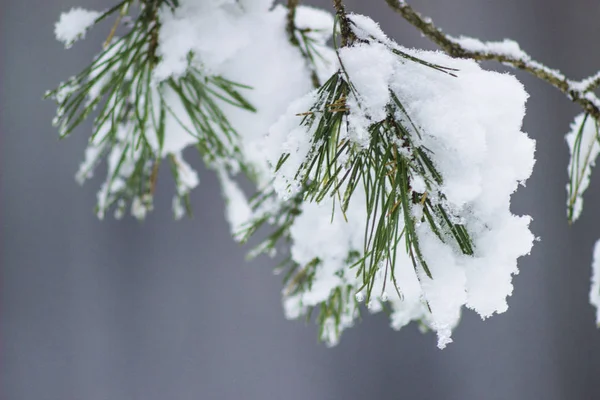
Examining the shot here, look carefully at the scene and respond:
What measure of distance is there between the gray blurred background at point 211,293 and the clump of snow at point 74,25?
1728 mm

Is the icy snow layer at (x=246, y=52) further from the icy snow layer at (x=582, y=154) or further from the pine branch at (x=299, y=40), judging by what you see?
the icy snow layer at (x=582, y=154)

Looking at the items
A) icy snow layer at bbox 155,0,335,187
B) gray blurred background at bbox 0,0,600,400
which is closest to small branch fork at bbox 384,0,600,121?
icy snow layer at bbox 155,0,335,187

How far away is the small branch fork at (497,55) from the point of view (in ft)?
0.98

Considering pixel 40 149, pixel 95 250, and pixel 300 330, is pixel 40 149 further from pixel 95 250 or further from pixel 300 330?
pixel 300 330

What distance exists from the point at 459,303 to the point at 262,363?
210 cm

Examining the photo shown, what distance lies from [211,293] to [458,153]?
2148mm

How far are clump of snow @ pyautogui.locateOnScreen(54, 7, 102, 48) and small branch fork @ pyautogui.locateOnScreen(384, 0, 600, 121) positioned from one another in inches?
8.8

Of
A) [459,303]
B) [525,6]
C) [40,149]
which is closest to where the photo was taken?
[459,303]

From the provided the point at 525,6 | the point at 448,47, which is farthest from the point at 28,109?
the point at 448,47

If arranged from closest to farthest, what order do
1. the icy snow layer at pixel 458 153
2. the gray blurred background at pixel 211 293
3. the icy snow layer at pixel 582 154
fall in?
the icy snow layer at pixel 458 153
the icy snow layer at pixel 582 154
the gray blurred background at pixel 211 293

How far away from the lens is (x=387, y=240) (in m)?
0.25

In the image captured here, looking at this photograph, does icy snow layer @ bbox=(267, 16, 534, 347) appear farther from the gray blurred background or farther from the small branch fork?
the gray blurred background

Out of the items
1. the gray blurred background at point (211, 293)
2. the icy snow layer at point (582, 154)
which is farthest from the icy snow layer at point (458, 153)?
the gray blurred background at point (211, 293)

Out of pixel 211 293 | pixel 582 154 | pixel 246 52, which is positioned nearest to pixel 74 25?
pixel 246 52
